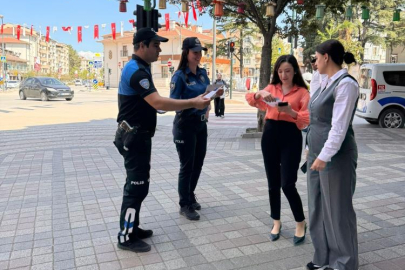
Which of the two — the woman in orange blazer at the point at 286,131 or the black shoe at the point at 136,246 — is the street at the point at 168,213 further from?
the woman in orange blazer at the point at 286,131

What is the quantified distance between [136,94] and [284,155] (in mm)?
1418

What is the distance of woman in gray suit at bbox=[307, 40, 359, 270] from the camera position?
263 cm

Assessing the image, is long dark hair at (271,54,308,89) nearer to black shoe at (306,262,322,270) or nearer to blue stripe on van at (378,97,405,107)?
black shoe at (306,262,322,270)

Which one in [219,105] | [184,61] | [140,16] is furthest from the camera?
[219,105]

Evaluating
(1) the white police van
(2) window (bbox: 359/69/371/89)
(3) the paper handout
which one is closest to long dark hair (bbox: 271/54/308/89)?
(3) the paper handout

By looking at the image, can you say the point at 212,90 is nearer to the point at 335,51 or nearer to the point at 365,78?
the point at 335,51

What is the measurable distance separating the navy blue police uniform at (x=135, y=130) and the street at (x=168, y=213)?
1.50ft

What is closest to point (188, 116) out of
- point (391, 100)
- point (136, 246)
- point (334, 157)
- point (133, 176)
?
point (133, 176)

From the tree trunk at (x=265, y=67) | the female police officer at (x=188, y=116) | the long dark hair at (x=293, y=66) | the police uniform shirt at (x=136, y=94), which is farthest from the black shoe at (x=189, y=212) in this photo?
the tree trunk at (x=265, y=67)

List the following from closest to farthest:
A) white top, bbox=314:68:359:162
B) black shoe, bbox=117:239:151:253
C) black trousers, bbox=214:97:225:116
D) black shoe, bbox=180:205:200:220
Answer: white top, bbox=314:68:359:162 < black shoe, bbox=117:239:151:253 < black shoe, bbox=180:205:200:220 < black trousers, bbox=214:97:225:116

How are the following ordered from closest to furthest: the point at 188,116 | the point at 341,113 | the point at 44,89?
the point at 341,113
the point at 188,116
the point at 44,89

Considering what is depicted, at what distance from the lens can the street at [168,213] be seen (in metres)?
3.34

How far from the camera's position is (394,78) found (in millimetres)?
11484

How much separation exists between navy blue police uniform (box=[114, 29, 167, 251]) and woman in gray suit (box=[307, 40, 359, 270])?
1321 millimetres
